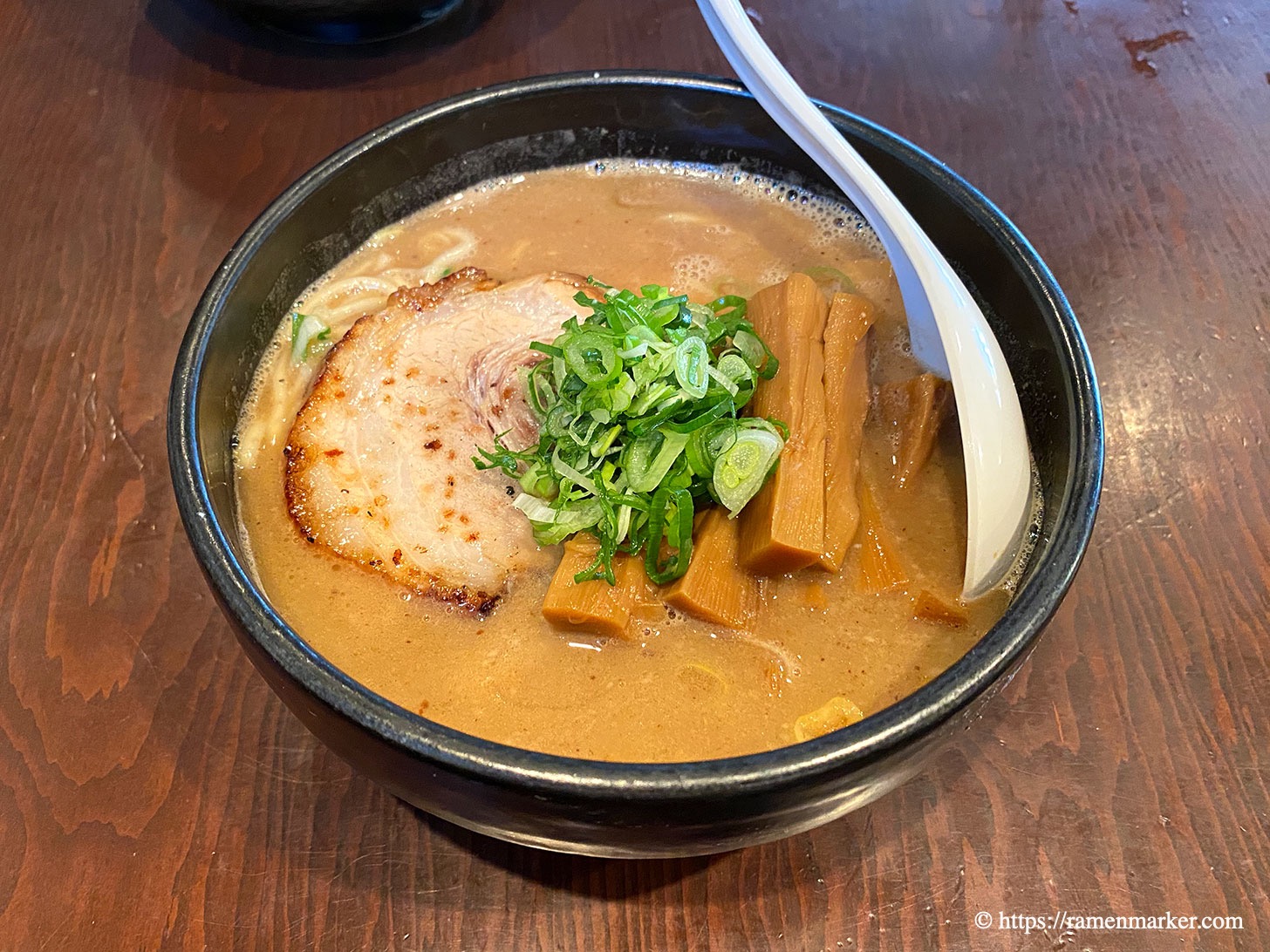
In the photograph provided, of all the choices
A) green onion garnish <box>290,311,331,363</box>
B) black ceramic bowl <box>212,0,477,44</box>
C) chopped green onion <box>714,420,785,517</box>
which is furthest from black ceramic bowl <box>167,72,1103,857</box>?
black ceramic bowl <box>212,0,477,44</box>

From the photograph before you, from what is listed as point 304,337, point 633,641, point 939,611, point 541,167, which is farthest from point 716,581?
point 541,167

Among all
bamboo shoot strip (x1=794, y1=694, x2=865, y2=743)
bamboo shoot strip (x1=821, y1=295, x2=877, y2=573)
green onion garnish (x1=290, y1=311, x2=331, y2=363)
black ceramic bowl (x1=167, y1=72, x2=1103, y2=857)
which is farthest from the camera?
green onion garnish (x1=290, y1=311, x2=331, y2=363)

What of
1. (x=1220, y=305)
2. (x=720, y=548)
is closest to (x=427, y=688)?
(x=720, y=548)

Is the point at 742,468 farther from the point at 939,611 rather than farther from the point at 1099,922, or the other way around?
the point at 1099,922

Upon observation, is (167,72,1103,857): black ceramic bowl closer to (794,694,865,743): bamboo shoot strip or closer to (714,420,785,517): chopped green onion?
(794,694,865,743): bamboo shoot strip

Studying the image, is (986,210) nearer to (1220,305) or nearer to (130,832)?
(1220,305)

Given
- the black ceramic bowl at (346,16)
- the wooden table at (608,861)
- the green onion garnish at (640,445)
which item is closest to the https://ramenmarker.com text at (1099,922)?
the wooden table at (608,861)
